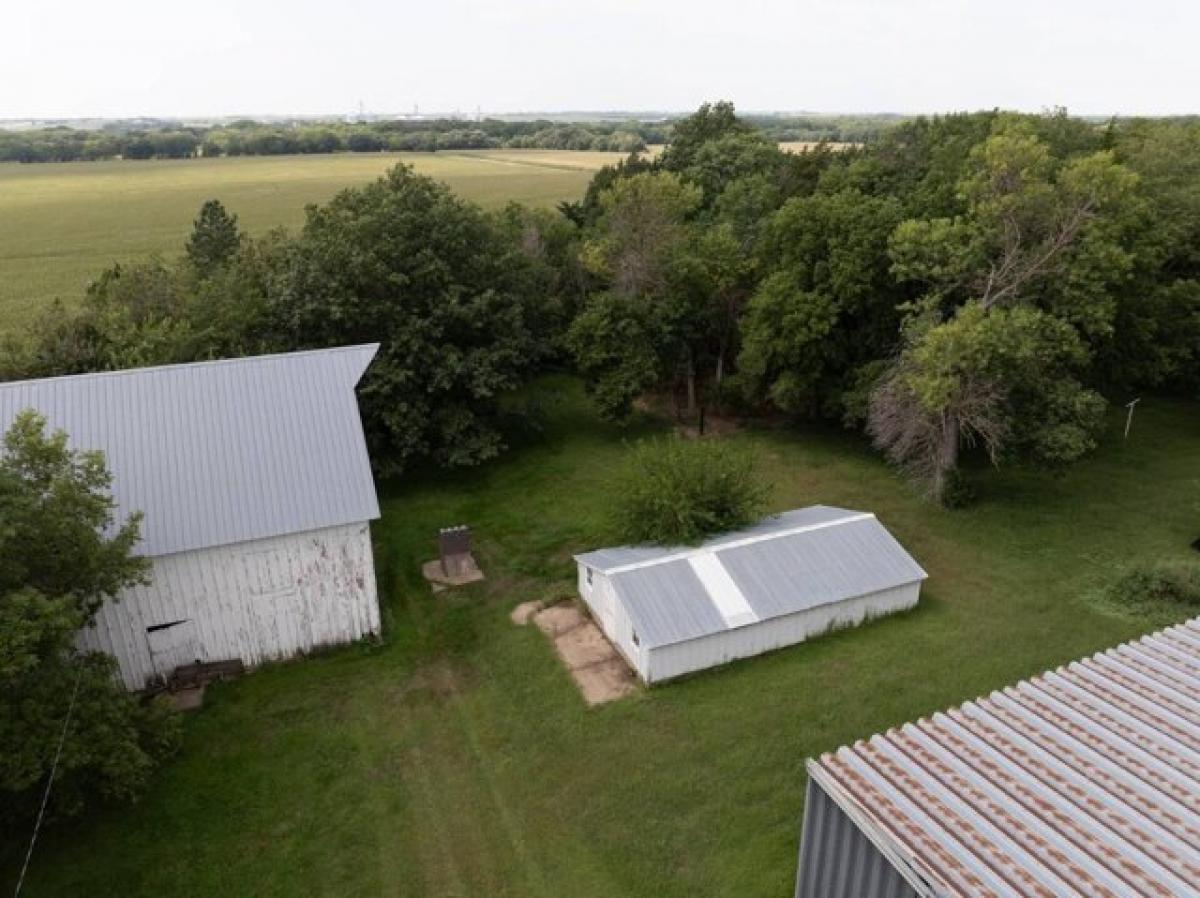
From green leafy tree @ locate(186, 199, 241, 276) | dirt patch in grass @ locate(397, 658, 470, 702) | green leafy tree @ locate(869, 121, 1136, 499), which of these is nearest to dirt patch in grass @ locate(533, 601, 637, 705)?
dirt patch in grass @ locate(397, 658, 470, 702)

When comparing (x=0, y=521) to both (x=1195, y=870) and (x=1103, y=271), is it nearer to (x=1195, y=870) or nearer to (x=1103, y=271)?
(x=1195, y=870)

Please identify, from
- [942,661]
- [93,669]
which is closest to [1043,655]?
[942,661]

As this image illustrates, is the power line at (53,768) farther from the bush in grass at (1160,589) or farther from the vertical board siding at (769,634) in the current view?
the bush in grass at (1160,589)

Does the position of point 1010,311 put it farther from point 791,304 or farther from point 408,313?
point 408,313

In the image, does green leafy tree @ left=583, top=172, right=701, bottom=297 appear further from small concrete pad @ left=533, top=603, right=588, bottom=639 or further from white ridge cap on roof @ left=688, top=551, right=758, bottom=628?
white ridge cap on roof @ left=688, top=551, right=758, bottom=628

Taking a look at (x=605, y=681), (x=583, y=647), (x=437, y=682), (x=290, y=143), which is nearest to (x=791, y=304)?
(x=583, y=647)
